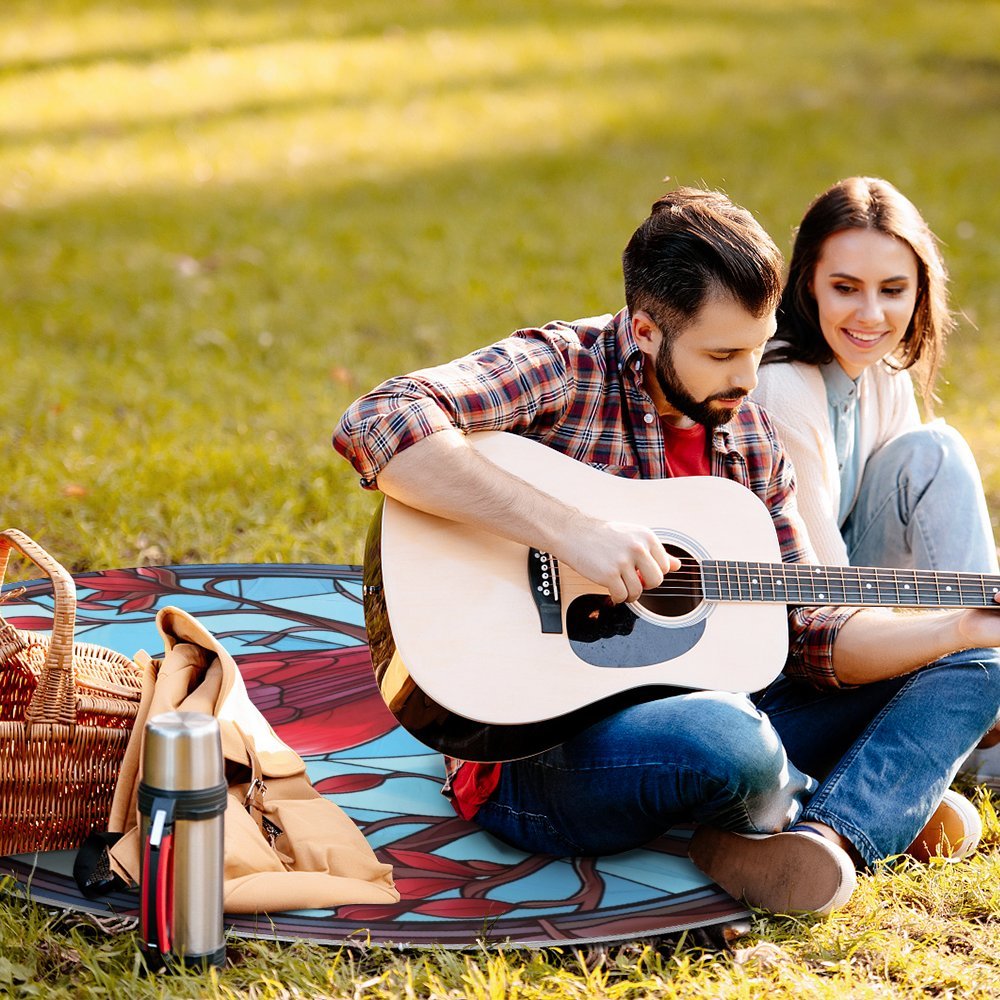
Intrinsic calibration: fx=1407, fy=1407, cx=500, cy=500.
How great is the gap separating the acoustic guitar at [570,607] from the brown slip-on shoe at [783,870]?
0.29 metres

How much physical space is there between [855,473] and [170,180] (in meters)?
5.85

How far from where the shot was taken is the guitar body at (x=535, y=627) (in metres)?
2.47

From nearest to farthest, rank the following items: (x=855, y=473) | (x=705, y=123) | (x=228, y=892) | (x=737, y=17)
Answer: (x=228, y=892), (x=855, y=473), (x=705, y=123), (x=737, y=17)

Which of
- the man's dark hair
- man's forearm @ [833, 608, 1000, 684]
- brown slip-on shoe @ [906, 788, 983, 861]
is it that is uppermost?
the man's dark hair

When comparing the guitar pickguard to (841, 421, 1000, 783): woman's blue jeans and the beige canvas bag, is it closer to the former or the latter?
the beige canvas bag

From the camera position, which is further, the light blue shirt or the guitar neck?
the light blue shirt

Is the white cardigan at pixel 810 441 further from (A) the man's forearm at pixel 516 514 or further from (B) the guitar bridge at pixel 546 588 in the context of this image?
(B) the guitar bridge at pixel 546 588

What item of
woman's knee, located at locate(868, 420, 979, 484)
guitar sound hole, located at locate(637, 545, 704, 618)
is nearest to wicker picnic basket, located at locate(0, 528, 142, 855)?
guitar sound hole, located at locate(637, 545, 704, 618)

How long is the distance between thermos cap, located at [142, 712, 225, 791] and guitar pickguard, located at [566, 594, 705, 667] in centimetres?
69

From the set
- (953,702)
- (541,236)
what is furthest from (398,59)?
(953,702)

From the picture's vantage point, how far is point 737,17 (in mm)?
12297

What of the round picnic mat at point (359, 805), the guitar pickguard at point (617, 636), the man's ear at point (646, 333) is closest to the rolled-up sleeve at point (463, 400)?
the man's ear at point (646, 333)

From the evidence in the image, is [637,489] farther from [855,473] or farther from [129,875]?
[129,875]

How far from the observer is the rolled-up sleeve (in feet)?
8.41
